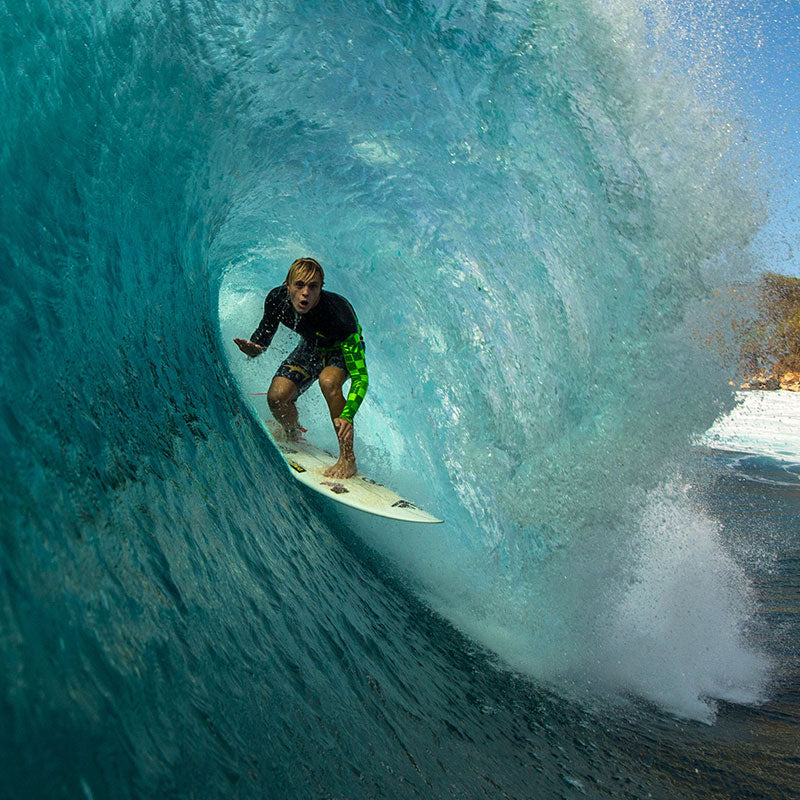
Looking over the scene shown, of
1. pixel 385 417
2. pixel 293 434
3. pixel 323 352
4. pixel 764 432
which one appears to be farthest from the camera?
pixel 764 432

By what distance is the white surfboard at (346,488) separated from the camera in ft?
14.8

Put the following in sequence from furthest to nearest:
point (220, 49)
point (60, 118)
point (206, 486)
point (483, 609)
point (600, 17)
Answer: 1. point (600, 17)
2. point (483, 609)
3. point (220, 49)
4. point (206, 486)
5. point (60, 118)

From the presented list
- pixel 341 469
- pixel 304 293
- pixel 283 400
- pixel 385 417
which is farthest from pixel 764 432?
pixel 304 293

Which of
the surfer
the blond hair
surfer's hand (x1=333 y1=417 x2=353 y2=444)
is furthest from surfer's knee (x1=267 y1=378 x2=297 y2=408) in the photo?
the blond hair

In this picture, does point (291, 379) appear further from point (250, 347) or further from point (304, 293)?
point (304, 293)

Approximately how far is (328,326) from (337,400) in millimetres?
556

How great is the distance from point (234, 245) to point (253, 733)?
5086 millimetres

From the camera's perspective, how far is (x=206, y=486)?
343 cm

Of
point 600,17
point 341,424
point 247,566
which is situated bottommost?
point 247,566

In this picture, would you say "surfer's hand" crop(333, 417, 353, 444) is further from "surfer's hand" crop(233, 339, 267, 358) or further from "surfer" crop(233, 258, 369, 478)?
"surfer's hand" crop(233, 339, 267, 358)

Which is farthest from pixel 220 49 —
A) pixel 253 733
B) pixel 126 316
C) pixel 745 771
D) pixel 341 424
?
pixel 745 771

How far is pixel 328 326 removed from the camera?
4.94 metres

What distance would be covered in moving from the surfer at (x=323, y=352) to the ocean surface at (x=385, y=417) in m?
0.40

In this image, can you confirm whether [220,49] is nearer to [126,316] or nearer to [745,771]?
[126,316]
